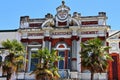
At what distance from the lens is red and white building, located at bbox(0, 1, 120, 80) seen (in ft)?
145

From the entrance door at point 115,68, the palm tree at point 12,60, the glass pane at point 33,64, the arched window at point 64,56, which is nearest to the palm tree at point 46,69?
the palm tree at point 12,60

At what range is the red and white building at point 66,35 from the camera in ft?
145

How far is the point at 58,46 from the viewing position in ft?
150

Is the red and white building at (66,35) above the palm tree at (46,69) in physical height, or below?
above

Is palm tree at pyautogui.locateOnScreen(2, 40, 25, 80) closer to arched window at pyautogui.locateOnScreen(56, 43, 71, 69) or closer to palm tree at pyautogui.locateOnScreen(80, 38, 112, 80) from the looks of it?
palm tree at pyautogui.locateOnScreen(80, 38, 112, 80)

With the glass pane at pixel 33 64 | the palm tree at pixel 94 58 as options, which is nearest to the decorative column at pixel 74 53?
the glass pane at pixel 33 64

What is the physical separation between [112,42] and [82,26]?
4901 mm

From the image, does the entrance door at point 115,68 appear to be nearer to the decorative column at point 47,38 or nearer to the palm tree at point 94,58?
the palm tree at point 94,58

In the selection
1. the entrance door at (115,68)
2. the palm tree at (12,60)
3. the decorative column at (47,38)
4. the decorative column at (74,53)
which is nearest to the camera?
the palm tree at (12,60)

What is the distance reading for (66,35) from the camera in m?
45.8

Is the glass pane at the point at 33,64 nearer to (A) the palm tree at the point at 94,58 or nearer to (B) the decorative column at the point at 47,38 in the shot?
(B) the decorative column at the point at 47,38

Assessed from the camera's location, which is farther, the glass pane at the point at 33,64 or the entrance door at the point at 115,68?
the glass pane at the point at 33,64

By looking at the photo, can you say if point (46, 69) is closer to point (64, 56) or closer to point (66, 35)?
point (64, 56)

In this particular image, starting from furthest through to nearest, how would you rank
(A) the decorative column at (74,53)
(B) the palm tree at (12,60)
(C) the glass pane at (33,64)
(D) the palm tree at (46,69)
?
(C) the glass pane at (33,64) → (A) the decorative column at (74,53) → (B) the palm tree at (12,60) → (D) the palm tree at (46,69)
